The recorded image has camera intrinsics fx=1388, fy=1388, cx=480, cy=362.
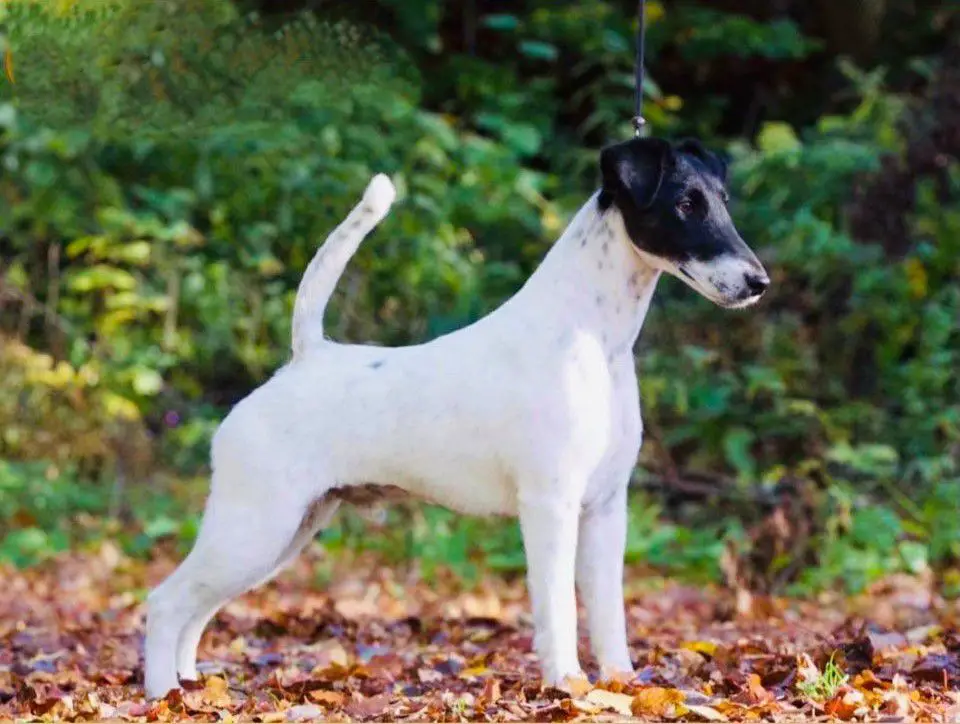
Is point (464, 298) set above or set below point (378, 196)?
below

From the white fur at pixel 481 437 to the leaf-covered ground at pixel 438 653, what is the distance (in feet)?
0.91

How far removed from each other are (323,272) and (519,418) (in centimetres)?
76

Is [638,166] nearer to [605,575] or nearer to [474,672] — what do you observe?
[605,575]

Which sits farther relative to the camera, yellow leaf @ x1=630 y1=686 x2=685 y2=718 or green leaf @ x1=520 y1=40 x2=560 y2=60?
green leaf @ x1=520 y1=40 x2=560 y2=60

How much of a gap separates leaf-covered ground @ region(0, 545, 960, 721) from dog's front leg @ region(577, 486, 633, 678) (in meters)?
0.13

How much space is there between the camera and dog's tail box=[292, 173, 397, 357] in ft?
13.0

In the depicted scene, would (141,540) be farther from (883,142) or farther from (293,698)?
(883,142)

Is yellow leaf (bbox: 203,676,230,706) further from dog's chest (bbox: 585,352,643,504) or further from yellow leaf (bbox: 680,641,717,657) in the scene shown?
yellow leaf (bbox: 680,641,717,657)

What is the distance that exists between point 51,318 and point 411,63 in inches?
104

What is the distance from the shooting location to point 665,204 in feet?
11.8

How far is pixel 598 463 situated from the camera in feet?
12.0

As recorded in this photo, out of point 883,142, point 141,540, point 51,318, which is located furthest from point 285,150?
point 883,142

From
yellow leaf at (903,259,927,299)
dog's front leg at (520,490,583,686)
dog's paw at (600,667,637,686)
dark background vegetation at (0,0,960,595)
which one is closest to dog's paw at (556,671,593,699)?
dog's front leg at (520,490,583,686)

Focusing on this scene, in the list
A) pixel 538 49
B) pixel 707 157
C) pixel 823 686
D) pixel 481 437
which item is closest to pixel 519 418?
pixel 481 437
